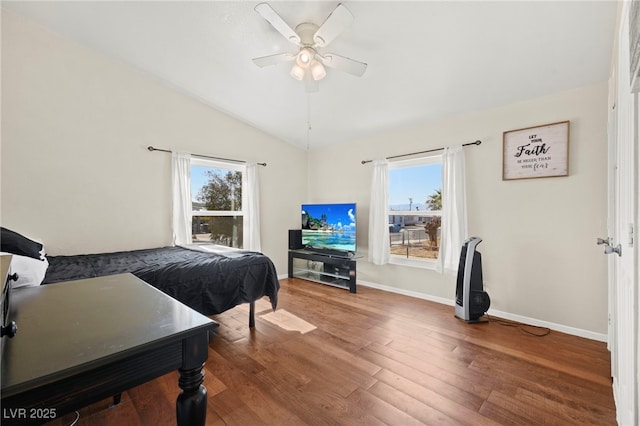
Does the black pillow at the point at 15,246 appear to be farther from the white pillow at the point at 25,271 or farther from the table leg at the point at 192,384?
the table leg at the point at 192,384

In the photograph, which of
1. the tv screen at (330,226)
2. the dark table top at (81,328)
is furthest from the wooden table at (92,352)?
the tv screen at (330,226)

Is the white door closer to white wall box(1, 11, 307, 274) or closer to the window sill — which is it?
the window sill

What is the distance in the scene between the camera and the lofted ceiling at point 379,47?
6.34ft

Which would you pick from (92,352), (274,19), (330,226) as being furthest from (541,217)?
(92,352)

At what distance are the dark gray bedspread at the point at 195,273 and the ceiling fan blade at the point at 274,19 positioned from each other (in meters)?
1.86

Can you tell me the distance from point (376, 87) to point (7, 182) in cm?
357

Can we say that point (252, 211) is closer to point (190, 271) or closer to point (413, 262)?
point (190, 271)

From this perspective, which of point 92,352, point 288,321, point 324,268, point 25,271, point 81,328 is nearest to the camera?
point 92,352

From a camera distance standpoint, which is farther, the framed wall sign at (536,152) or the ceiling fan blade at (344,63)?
the framed wall sign at (536,152)

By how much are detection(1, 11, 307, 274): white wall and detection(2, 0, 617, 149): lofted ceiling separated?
Answer: 22 cm

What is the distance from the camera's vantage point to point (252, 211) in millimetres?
4066

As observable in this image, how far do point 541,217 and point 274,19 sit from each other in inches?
116

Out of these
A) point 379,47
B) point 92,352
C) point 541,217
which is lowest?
point 92,352

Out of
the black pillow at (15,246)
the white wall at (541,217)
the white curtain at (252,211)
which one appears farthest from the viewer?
the white curtain at (252,211)
